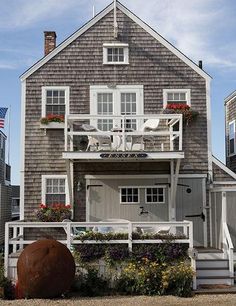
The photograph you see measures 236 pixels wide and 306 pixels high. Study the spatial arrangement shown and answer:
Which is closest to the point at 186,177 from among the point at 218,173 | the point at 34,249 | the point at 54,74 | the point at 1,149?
the point at 218,173

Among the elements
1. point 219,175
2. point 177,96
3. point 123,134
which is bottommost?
point 219,175

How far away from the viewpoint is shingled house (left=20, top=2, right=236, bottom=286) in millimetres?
16828

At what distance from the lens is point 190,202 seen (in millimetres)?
17000

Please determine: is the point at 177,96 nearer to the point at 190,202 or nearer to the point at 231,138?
the point at 190,202

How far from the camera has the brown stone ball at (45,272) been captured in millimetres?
11391

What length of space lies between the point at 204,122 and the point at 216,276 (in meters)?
5.70

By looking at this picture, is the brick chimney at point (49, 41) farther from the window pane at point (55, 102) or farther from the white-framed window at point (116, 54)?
the white-framed window at point (116, 54)

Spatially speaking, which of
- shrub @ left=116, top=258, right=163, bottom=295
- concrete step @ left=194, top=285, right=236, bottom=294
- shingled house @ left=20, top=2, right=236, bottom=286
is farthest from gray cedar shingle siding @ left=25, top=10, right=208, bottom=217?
shrub @ left=116, top=258, right=163, bottom=295

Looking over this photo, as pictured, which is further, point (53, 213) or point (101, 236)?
point (53, 213)

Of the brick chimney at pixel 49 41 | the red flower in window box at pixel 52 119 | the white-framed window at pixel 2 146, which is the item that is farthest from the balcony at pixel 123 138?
the white-framed window at pixel 2 146

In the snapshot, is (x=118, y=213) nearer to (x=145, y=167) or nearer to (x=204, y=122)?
(x=145, y=167)

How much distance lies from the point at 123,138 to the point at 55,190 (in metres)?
3.23

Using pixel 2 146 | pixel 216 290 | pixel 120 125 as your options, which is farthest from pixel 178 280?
pixel 2 146

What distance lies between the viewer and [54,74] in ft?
57.3
